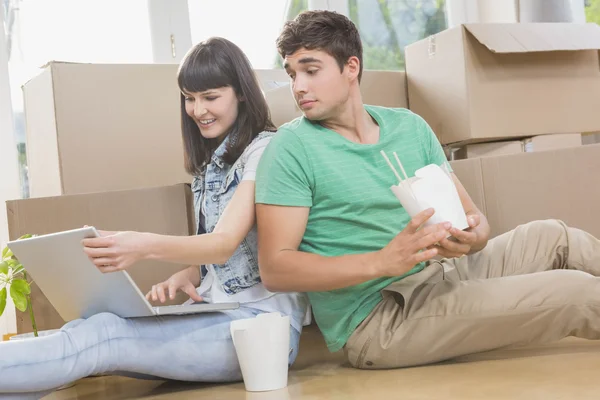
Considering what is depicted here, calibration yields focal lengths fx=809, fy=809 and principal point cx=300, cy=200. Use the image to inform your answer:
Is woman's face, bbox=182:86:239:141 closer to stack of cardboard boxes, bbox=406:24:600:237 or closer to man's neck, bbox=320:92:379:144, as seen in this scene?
man's neck, bbox=320:92:379:144

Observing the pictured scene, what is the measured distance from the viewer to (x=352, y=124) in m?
1.42

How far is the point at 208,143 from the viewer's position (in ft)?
4.84

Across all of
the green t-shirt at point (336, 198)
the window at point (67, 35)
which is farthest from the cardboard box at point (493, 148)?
the window at point (67, 35)

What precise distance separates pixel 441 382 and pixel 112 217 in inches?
28.3

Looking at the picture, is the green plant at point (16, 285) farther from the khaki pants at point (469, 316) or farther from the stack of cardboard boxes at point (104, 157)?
the khaki pants at point (469, 316)

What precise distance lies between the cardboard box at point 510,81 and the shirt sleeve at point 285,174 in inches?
23.8

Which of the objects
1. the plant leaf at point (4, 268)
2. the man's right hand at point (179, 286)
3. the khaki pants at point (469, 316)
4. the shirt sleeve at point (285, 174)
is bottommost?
the khaki pants at point (469, 316)

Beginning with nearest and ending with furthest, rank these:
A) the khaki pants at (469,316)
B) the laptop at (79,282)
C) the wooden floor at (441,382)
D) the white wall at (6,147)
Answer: the wooden floor at (441,382) → the laptop at (79,282) → the khaki pants at (469,316) → the white wall at (6,147)

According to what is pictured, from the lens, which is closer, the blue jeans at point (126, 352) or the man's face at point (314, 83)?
the blue jeans at point (126, 352)

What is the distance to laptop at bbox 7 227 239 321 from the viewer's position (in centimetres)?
113

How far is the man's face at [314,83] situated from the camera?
1360 mm

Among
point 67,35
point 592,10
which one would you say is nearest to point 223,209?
point 67,35

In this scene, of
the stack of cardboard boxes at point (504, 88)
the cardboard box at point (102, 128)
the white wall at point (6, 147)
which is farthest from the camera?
the white wall at point (6, 147)

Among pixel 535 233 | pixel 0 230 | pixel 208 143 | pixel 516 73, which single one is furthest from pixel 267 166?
pixel 0 230
